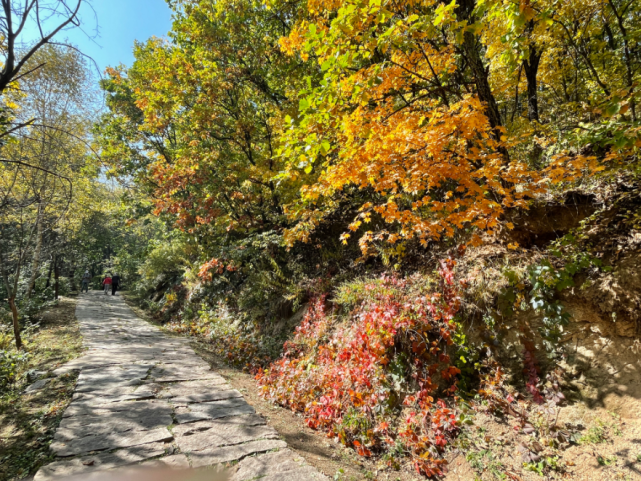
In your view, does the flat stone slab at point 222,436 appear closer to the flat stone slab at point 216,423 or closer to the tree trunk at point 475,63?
the flat stone slab at point 216,423

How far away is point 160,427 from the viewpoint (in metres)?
3.30

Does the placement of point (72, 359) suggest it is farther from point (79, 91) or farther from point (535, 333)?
point (535, 333)

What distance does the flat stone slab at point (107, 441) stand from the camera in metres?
2.77

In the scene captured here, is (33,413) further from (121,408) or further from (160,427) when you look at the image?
(160,427)

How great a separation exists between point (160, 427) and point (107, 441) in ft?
1.63

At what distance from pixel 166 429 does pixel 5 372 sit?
3.28 meters

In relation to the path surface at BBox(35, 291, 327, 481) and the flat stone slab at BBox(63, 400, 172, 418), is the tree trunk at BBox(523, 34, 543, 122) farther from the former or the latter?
the flat stone slab at BBox(63, 400, 172, 418)

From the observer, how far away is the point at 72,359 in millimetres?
5504

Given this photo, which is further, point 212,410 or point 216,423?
point 212,410

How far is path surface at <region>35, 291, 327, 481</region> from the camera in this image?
2.70 meters

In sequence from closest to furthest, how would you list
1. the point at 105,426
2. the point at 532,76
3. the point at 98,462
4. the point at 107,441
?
1. the point at 98,462
2. the point at 107,441
3. the point at 105,426
4. the point at 532,76

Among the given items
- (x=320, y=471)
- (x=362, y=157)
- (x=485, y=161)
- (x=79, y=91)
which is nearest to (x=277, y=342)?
(x=320, y=471)

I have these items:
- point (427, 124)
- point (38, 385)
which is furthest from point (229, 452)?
point (427, 124)

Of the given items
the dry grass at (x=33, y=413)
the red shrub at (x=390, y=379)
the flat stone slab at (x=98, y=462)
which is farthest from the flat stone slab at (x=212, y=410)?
the dry grass at (x=33, y=413)
